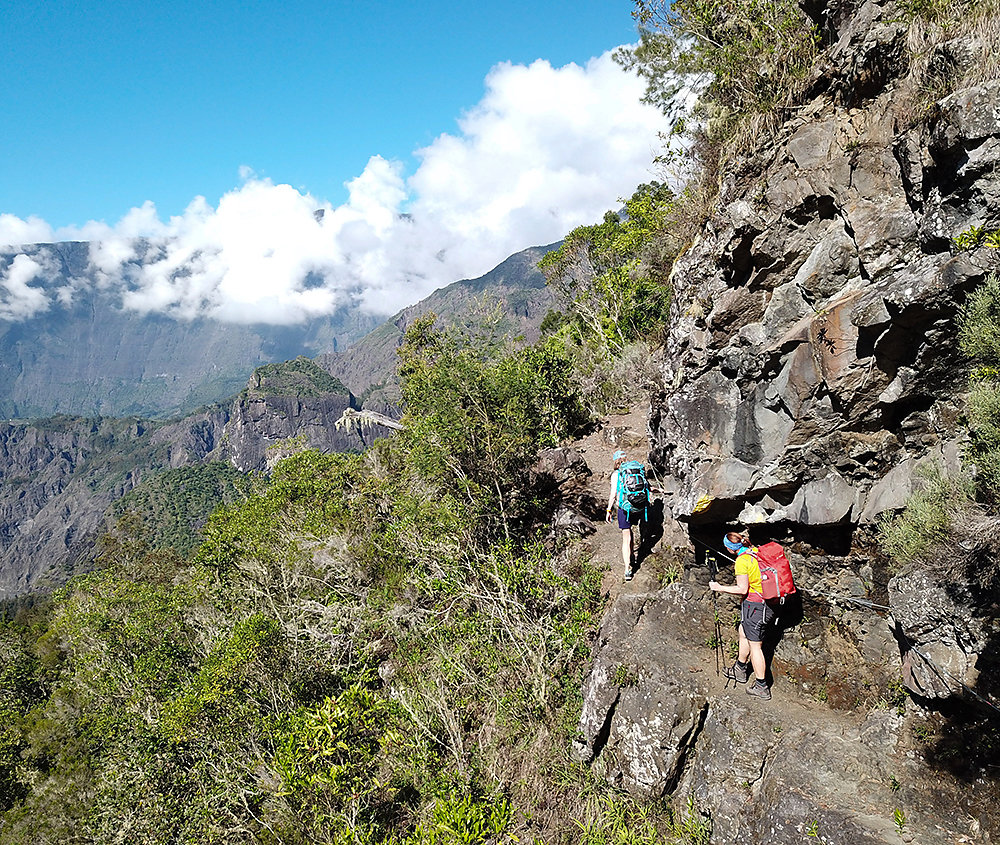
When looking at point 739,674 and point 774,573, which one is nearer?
point 774,573

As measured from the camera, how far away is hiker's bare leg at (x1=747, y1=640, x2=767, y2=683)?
267 inches

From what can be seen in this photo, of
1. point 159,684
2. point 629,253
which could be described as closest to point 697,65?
point 629,253

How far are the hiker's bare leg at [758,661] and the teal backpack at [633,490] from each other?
10.5 feet

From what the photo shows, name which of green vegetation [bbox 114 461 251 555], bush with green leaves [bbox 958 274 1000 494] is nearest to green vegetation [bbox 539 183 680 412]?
bush with green leaves [bbox 958 274 1000 494]

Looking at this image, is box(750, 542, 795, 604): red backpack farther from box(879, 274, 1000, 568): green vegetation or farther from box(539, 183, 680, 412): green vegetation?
box(539, 183, 680, 412): green vegetation

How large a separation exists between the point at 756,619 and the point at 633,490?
3.30 metres

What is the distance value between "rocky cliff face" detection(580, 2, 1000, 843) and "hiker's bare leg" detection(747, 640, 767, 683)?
379mm

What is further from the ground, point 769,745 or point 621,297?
point 621,297

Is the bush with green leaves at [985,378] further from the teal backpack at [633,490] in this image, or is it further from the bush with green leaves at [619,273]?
the bush with green leaves at [619,273]

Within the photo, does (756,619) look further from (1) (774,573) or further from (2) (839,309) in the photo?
(2) (839,309)

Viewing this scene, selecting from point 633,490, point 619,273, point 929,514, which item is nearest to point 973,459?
point 929,514

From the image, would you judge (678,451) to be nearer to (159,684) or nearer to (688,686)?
(688,686)

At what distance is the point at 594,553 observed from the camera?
1202 cm

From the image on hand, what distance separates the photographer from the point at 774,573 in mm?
6781
